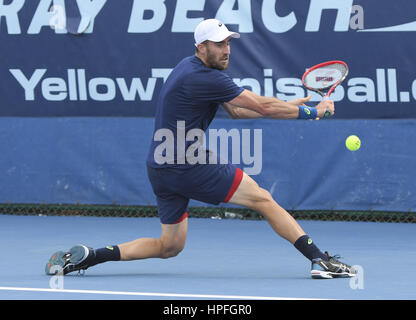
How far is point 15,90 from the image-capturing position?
945 cm

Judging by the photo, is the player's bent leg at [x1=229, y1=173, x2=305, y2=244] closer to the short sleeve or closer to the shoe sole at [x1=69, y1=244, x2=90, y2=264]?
the short sleeve

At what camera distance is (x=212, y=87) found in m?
5.55

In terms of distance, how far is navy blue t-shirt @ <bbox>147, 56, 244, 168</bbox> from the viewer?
556 centimetres

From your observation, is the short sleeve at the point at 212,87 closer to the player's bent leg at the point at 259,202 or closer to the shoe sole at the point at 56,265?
the player's bent leg at the point at 259,202

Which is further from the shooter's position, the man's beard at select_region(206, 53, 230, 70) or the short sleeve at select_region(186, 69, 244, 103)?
the man's beard at select_region(206, 53, 230, 70)

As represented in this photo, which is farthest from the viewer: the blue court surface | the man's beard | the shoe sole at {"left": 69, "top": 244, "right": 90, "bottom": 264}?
the shoe sole at {"left": 69, "top": 244, "right": 90, "bottom": 264}

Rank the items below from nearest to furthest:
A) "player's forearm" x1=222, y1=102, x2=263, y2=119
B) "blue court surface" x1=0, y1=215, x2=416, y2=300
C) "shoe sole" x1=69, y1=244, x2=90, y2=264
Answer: "blue court surface" x1=0, y1=215, x2=416, y2=300, "shoe sole" x1=69, y1=244, x2=90, y2=264, "player's forearm" x1=222, y1=102, x2=263, y2=119

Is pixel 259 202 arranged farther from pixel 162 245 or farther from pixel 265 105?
pixel 162 245

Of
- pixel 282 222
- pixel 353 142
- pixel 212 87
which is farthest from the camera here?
pixel 353 142

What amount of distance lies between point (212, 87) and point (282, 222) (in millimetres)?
930

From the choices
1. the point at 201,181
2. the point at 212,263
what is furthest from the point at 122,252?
the point at 212,263

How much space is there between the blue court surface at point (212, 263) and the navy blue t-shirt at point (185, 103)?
813 millimetres

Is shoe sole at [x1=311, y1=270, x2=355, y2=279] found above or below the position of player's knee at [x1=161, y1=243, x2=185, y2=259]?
below

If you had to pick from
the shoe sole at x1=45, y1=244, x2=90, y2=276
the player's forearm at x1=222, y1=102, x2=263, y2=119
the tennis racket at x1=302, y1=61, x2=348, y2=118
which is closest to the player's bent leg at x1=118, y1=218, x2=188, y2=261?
the shoe sole at x1=45, y1=244, x2=90, y2=276
